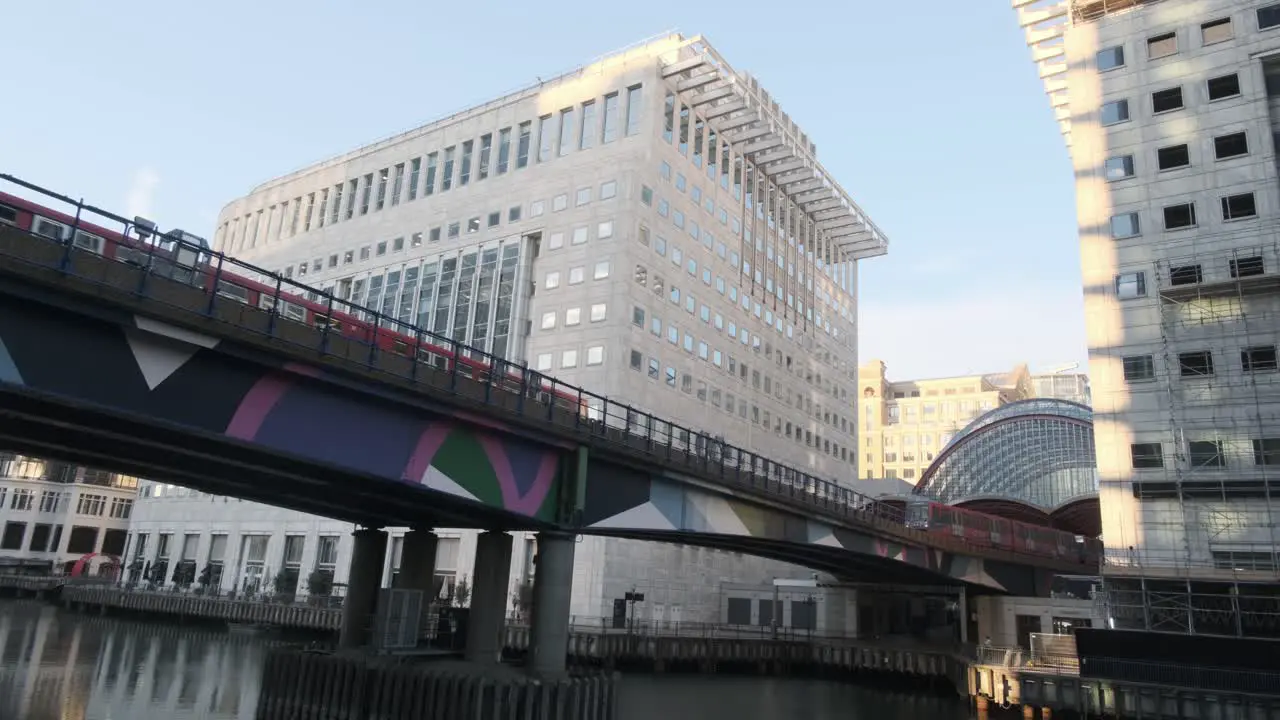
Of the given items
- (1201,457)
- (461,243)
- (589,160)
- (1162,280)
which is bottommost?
(1201,457)

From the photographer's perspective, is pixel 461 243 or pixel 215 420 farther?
pixel 461 243

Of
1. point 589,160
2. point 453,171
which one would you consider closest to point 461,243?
point 453,171

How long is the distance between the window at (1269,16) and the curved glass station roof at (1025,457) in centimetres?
5556

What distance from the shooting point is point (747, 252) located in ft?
318

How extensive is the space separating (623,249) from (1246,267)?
4556 centimetres

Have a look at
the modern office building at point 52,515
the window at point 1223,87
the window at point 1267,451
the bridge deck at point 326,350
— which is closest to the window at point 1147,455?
the window at point 1267,451

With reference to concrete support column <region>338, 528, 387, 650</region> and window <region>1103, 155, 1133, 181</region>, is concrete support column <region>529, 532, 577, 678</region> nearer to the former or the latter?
concrete support column <region>338, 528, 387, 650</region>

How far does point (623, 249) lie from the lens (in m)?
77.6

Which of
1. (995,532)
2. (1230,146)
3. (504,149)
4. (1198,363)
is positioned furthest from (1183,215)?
(504,149)

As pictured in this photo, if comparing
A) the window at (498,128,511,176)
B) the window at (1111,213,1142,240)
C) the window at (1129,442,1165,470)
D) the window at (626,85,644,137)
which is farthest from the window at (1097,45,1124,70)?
the window at (498,128,511,176)

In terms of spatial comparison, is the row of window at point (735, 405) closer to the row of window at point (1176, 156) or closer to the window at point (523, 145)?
the window at point (523, 145)

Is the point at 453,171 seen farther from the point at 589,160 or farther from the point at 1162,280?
the point at 1162,280

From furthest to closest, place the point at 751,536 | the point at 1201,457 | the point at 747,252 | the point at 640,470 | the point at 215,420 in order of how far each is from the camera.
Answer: the point at 747,252
the point at 1201,457
the point at 751,536
the point at 640,470
the point at 215,420

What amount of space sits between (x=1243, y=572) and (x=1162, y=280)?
54.3 feet
